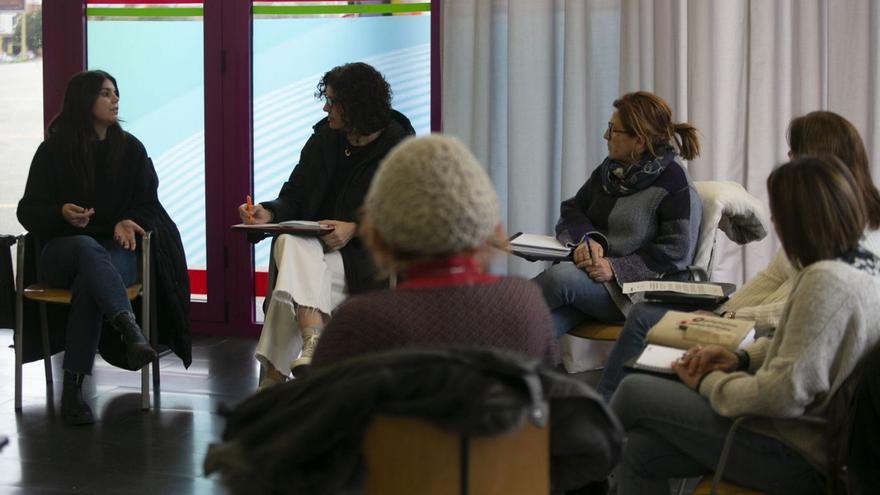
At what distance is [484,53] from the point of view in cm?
492

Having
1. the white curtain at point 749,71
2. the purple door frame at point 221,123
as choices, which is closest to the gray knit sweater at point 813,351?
the white curtain at point 749,71

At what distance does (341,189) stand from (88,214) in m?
1.03

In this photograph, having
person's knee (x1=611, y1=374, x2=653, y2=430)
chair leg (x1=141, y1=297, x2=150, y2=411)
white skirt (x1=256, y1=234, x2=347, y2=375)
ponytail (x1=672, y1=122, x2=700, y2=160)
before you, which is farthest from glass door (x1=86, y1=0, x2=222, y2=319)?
person's knee (x1=611, y1=374, x2=653, y2=430)

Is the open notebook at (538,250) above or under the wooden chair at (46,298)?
above

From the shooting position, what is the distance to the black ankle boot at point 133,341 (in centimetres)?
392

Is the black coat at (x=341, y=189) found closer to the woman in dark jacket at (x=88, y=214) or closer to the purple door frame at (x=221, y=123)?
the woman in dark jacket at (x=88, y=214)

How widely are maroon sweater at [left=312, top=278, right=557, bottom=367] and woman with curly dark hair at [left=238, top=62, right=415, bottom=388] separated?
2122mm

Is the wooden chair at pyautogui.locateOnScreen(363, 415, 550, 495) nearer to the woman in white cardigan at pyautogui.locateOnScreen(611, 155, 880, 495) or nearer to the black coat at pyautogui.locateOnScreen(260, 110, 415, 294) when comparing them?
the woman in white cardigan at pyautogui.locateOnScreen(611, 155, 880, 495)

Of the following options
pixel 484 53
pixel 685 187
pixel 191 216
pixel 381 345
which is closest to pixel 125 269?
pixel 191 216

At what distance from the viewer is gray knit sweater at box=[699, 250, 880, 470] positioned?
6.44ft

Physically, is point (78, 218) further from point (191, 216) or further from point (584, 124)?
point (584, 124)

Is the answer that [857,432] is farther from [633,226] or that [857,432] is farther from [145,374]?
[145,374]

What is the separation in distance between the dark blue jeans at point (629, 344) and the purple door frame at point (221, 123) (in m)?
2.86

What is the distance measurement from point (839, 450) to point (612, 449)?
→ 1.98 feet
